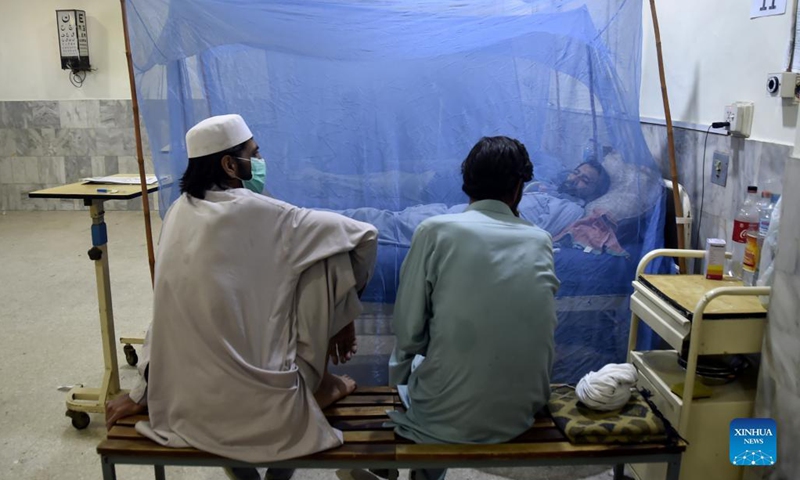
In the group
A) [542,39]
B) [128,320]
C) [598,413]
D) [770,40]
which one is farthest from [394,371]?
[128,320]

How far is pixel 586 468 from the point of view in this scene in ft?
7.02

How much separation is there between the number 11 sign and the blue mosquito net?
1.51ft

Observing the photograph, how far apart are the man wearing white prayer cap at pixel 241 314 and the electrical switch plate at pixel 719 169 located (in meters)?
1.38

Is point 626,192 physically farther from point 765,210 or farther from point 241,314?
point 241,314

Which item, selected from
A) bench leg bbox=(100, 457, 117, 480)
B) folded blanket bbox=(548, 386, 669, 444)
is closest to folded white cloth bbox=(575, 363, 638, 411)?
folded blanket bbox=(548, 386, 669, 444)

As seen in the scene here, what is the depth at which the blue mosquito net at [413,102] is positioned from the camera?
233 cm

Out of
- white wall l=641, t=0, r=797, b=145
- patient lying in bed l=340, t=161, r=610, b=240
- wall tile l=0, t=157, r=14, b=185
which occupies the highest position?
white wall l=641, t=0, r=797, b=145

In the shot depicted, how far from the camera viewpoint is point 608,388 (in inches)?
63.0

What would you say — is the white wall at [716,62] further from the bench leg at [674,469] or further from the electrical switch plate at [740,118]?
the bench leg at [674,469]

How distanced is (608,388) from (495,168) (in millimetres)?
619

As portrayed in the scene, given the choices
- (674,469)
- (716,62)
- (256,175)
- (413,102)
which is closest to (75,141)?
(413,102)

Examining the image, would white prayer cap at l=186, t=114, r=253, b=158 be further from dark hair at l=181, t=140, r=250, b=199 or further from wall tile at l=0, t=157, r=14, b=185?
wall tile at l=0, t=157, r=14, b=185

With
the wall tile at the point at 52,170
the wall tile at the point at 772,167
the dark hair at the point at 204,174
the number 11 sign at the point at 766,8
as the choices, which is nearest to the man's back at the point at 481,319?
the dark hair at the point at 204,174

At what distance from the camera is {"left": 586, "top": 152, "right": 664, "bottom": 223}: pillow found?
246 cm
